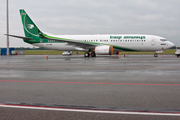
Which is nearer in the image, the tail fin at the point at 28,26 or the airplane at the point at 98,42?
the airplane at the point at 98,42

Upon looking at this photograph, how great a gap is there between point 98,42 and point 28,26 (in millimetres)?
12133

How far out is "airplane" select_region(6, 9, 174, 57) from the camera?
26.8m

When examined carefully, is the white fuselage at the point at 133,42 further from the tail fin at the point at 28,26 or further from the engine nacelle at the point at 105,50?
the tail fin at the point at 28,26


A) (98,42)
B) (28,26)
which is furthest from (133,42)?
(28,26)

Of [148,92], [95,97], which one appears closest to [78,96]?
[95,97]

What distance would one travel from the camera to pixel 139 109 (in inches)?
156

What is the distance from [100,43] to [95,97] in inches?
933

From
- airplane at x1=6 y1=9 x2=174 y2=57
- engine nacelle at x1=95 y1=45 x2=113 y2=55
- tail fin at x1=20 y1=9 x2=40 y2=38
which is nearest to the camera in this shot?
engine nacelle at x1=95 y1=45 x2=113 y2=55

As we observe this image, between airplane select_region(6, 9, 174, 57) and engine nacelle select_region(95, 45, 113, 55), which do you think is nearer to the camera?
engine nacelle select_region(95, 45, 113, 55)

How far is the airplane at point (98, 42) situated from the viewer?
2683 cm

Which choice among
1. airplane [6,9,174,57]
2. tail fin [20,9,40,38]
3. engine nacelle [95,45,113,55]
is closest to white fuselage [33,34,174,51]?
airplane [6,9,174,57]

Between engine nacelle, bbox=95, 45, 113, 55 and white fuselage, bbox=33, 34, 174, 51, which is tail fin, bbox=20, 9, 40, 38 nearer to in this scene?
white fuselage, bbox=33, 34, 174, 51

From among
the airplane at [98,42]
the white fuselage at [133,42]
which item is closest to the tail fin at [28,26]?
the airplane at [98,42]

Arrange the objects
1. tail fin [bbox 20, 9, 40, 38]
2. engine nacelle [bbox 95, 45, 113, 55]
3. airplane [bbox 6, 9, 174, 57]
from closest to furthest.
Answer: engine nacelle [bbox 95, 45, 113, 55]
airplane [bbox 6, 9, 174, 57]
tail fin [bbox 20, 9, 40, 38]
